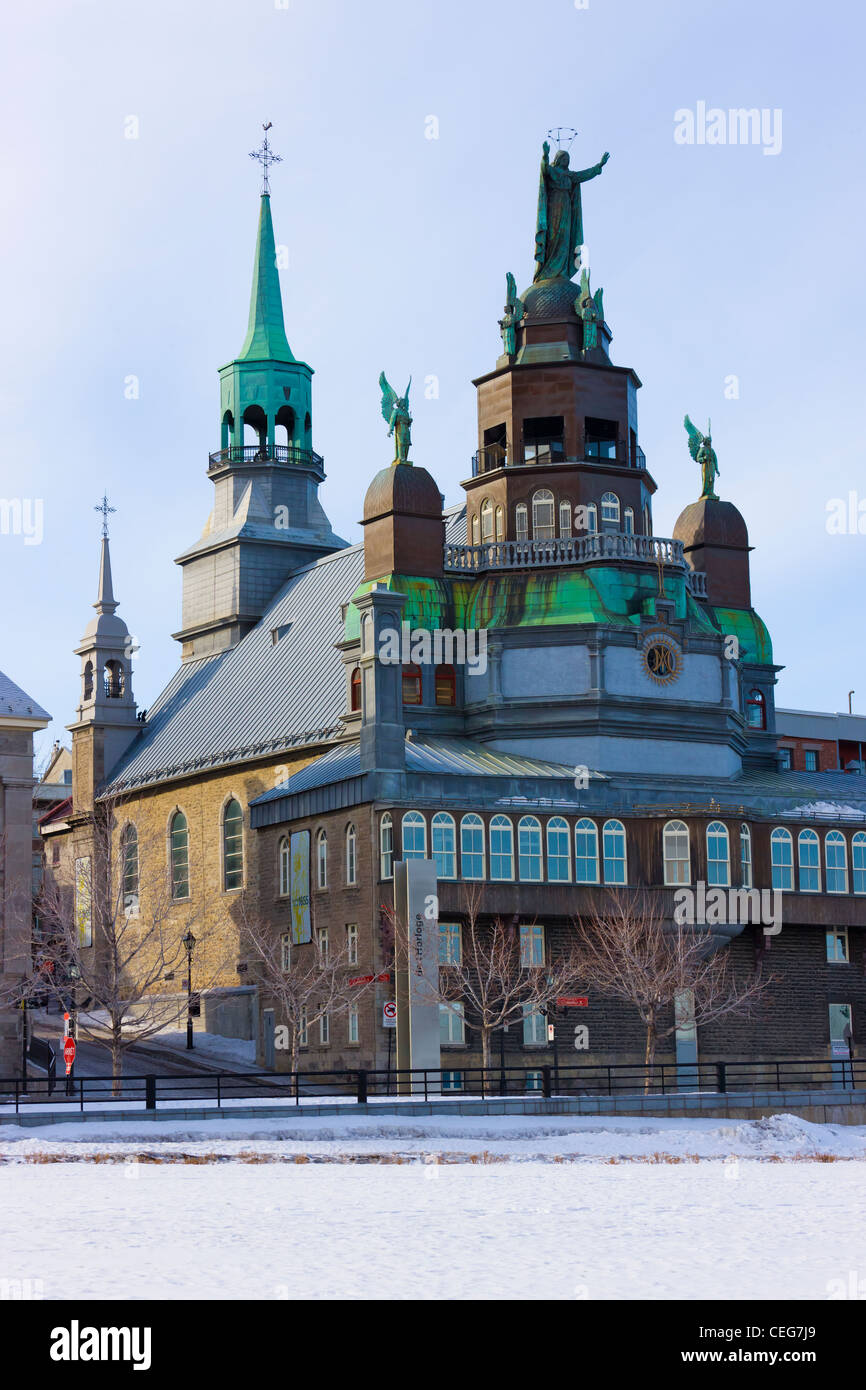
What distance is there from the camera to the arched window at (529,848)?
221ft

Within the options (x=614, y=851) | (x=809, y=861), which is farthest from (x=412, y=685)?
(x=809, y=861)

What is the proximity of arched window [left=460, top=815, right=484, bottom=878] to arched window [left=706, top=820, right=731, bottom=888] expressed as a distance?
7617 millimetres

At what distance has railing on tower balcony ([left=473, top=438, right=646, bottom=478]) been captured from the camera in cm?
7794

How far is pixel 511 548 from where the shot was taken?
248ft

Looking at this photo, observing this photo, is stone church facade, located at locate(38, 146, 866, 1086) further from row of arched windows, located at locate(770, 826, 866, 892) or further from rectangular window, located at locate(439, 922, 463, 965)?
rectangular window, located at locate(439, 922, 463, 965)

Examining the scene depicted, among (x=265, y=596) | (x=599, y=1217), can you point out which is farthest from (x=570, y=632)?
(x=599, y=1217)

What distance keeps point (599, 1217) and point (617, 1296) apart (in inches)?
314

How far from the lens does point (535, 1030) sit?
6719 cm

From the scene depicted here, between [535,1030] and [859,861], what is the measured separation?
1302cm

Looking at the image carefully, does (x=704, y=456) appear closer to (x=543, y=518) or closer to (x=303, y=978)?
(x=543, y=518)

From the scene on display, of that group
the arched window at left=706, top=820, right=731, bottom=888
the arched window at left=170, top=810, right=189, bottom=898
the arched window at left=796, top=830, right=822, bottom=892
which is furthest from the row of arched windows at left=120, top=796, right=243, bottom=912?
the arched window at left=796, top=830, right=822, bottom=892

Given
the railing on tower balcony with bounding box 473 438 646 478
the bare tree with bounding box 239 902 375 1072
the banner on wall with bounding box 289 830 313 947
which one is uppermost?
the railing on tower balcony with bounding box 473 438 646 478

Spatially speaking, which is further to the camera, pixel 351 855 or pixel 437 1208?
pixel 351 855

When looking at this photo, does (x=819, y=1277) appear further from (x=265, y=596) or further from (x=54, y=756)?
(x=54, y=756)
